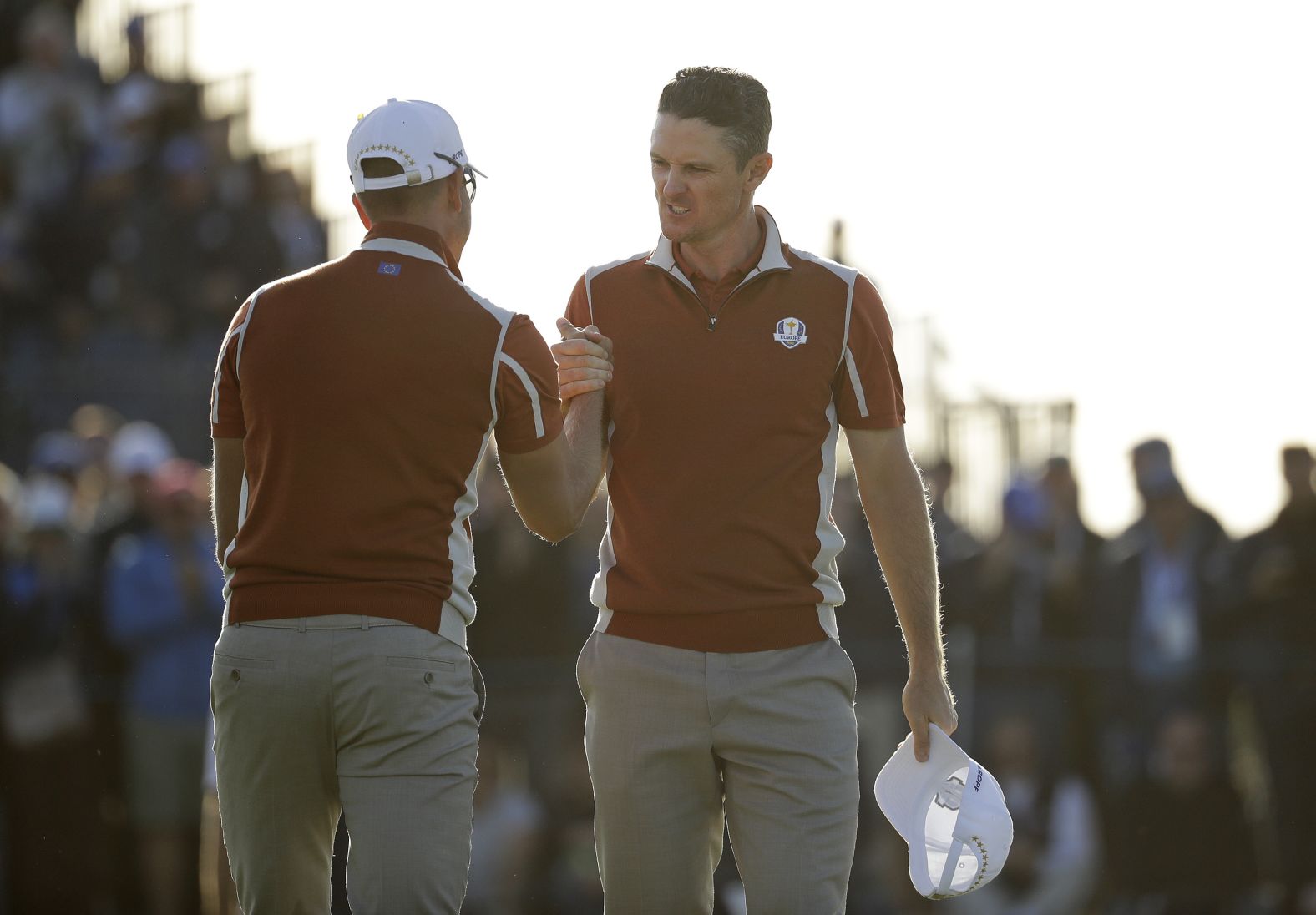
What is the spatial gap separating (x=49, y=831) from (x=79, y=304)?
4653 millimetres

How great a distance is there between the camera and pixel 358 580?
165 inches

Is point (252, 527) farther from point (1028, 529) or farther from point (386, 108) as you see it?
point (1028, 529)

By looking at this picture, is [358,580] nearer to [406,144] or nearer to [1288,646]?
[406,144]

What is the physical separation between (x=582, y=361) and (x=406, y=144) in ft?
2.32

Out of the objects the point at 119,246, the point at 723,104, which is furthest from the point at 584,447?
the point at 119,246

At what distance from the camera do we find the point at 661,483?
4.69m

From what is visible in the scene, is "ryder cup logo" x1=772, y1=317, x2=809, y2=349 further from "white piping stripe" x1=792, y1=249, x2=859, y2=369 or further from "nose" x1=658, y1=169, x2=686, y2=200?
"nose" x1=658, y1=169, x2=686, y2=200

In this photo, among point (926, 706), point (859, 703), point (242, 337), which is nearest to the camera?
point (242, 337)

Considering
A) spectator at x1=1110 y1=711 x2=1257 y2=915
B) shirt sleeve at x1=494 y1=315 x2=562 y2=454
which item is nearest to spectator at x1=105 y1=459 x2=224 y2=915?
spectator at x1=1110 y1=711 x2=1257 y2=915

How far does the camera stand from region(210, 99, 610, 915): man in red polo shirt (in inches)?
163

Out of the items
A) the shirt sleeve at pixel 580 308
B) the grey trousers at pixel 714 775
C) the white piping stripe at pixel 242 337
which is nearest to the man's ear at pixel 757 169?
the shirt sleeve at pixel 580 308

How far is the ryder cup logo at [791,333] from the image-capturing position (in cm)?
476

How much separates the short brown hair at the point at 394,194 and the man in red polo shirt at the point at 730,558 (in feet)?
1.89

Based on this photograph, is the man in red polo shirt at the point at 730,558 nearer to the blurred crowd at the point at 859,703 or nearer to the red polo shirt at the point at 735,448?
the red polo shirt at the point at 735,448
